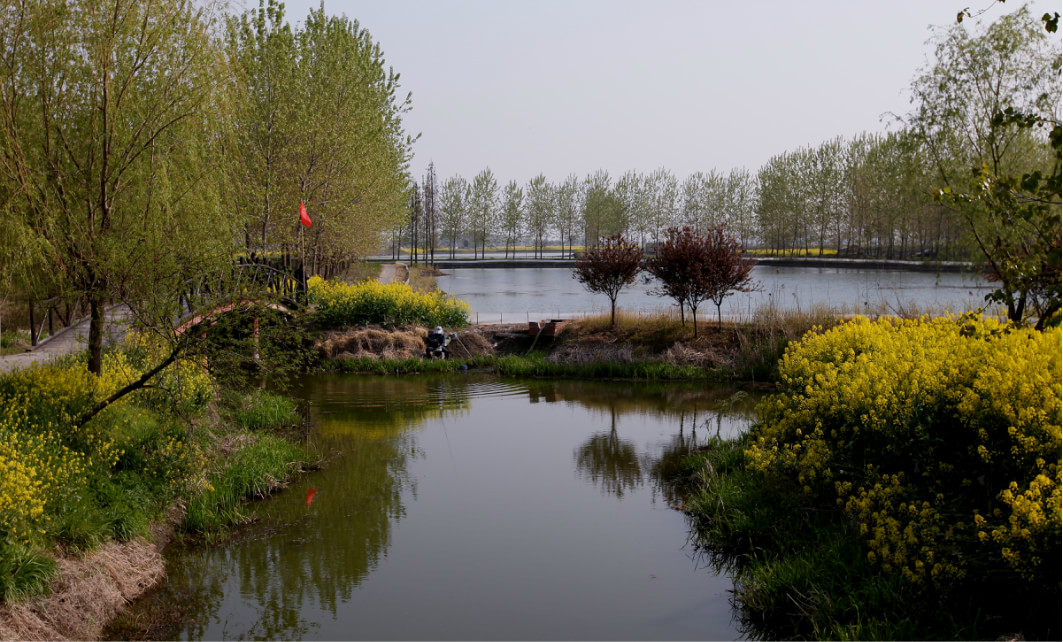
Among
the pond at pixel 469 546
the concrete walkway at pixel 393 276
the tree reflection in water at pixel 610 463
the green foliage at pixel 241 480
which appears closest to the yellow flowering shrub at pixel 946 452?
the pond at pixel 469 546

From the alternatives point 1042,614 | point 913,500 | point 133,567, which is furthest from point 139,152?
point 1042,614

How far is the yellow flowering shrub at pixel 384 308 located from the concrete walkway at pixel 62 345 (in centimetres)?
580

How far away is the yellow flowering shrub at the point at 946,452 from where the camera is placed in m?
5.88

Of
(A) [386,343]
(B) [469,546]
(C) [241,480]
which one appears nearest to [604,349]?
(A) [386,343]

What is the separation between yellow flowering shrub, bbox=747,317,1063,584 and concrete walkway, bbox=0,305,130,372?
7.71 metres

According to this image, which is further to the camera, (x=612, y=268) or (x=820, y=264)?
(x=820, y=264)

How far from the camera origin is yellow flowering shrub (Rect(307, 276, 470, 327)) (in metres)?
22.3

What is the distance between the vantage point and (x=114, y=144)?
10.2 m

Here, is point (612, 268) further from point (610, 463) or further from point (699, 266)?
point (610, 463)

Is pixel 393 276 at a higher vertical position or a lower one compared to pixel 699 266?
lower

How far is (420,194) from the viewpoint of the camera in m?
78.9

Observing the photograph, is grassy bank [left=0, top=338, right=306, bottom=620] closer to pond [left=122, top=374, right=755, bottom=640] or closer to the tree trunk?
the tree trunk

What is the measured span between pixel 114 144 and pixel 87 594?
5.64m

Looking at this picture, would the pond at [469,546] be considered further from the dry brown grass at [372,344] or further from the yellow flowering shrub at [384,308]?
the yellow flowering shrub at [384,308]
